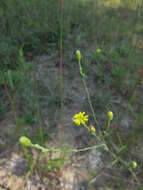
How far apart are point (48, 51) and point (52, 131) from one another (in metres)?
0.89

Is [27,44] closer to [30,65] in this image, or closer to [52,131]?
[30,65]

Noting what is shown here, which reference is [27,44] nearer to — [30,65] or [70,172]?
[30,65]

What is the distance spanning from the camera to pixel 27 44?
1892 millimetres

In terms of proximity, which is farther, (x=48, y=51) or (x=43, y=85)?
(x=48, y=51)

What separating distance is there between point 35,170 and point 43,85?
27.7 inches

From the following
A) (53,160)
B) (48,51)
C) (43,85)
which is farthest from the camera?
(48,51)

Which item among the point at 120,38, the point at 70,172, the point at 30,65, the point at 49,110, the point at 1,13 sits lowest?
the point at 70,172

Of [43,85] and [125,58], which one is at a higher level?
[125,58]

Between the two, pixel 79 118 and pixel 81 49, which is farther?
pixel 81 49

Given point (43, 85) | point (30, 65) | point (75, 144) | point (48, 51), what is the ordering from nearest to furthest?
point (75, 144) → point (43, 85) → point (30, 65) → point (48, 51)

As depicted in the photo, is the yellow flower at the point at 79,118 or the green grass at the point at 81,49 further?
the green grass at the point at 81,49

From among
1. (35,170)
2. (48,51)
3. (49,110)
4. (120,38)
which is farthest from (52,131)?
(120,38)

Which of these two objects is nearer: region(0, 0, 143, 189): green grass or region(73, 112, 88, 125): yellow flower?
region(73, 112, 88, 125): yellow flower

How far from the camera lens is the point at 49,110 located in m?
1.43
